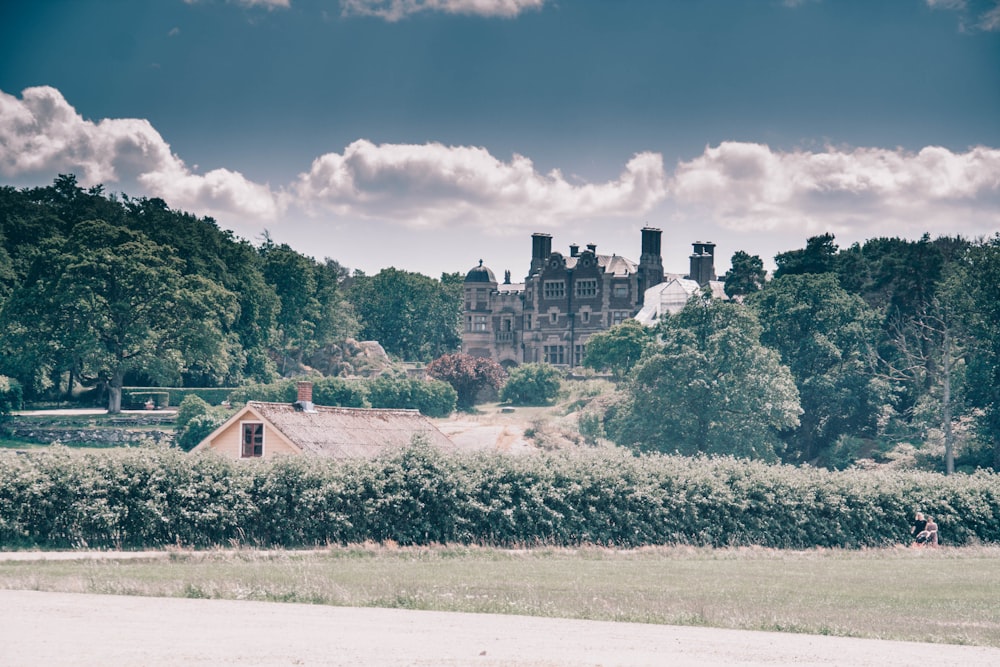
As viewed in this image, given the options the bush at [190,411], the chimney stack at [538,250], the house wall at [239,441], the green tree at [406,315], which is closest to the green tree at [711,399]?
the bush at [190,411]

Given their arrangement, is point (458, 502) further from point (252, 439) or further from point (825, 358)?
point (825, 358)

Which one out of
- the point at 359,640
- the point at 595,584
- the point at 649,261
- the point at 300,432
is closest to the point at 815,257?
the point at 649,261

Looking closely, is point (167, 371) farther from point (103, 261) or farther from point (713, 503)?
point (713, 503)

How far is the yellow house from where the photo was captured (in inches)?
2051

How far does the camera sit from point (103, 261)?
91375 millimetres

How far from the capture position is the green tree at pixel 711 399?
78188 millimetres

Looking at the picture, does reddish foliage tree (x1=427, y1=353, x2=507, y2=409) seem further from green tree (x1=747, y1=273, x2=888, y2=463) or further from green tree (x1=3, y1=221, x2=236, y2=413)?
green tree (x1=747, y1=273, x2=888, y2=463)

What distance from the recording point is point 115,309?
9231cm

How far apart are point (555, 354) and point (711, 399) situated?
59.7 meters

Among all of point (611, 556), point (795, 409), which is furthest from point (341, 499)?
point (795, 409)

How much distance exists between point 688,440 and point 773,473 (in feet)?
106

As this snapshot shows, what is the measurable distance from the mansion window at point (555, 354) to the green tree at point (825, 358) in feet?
153

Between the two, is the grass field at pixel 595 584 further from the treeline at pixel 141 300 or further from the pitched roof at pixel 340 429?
the treeline at pixel 141 300

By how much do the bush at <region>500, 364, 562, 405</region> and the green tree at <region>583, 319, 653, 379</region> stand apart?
5941 millimetres
